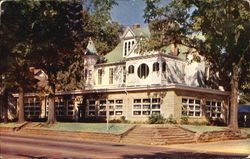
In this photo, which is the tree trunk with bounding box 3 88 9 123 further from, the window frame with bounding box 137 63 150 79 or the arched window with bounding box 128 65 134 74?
the arched window with bounding box 128 65 134 74

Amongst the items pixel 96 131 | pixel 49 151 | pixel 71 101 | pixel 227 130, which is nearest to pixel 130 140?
pixel 96 131

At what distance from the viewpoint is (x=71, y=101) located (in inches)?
1364

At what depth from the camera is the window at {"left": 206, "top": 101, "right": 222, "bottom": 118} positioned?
30.2 meters

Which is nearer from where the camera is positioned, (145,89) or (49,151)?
(49,151)

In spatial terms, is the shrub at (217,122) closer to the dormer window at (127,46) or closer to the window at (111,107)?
the window at (111,107)

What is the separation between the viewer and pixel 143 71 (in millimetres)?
30453

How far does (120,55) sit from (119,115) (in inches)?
259

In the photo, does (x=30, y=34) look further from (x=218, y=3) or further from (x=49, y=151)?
(x=218, y=3)

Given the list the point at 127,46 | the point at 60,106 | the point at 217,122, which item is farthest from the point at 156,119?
the point at 60,106

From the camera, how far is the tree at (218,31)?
1486 centimetres

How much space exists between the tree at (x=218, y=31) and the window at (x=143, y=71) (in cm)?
466

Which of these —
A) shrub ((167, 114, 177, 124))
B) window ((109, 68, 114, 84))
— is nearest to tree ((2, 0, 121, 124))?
shrub ((167, 114, 177, 124))

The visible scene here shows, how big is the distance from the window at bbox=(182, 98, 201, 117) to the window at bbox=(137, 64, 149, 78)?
4.46 meters

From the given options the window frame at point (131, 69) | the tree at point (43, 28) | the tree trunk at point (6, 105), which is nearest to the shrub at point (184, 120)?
the window frame at point (131, 69)
